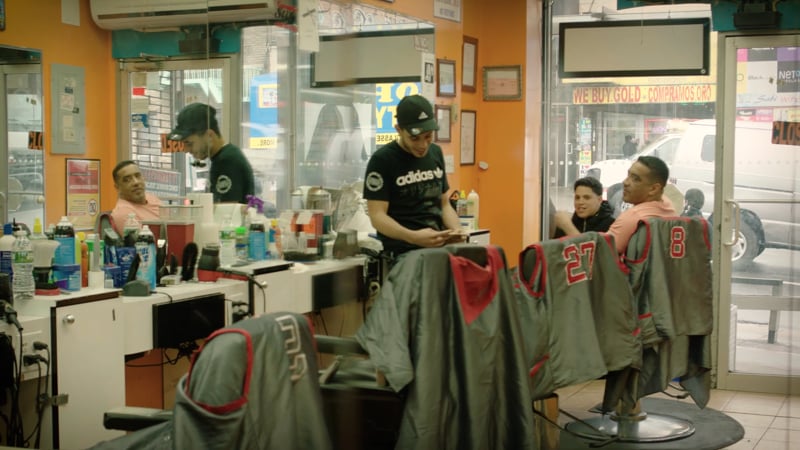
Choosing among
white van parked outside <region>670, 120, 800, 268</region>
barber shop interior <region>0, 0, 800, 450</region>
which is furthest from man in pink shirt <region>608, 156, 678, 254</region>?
white van parked outside <region>670, 120, 800, 268</region>

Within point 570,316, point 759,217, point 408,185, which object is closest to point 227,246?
point 408,185

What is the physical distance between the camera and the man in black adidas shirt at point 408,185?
13.7ft

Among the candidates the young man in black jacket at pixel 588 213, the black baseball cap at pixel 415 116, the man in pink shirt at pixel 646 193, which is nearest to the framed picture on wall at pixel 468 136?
the young man in black jacket at pixel 588 213

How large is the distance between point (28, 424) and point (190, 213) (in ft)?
4.08

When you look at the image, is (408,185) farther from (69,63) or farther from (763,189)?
(763,189)

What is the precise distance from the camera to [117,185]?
3.73 meters

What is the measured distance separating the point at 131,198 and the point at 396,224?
1.13m

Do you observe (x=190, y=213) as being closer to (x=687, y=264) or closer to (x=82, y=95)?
(x=82, y=95)

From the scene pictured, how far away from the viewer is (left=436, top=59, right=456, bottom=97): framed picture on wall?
603cm

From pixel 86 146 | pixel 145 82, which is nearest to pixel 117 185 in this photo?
pixel 86 146

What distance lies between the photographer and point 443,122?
609 centimetres

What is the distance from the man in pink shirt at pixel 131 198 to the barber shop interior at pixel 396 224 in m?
0.01

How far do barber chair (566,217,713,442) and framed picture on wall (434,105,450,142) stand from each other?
79.5 inches

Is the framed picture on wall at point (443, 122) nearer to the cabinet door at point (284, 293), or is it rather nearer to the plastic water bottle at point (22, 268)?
the cabinet door at point (284, 293)
